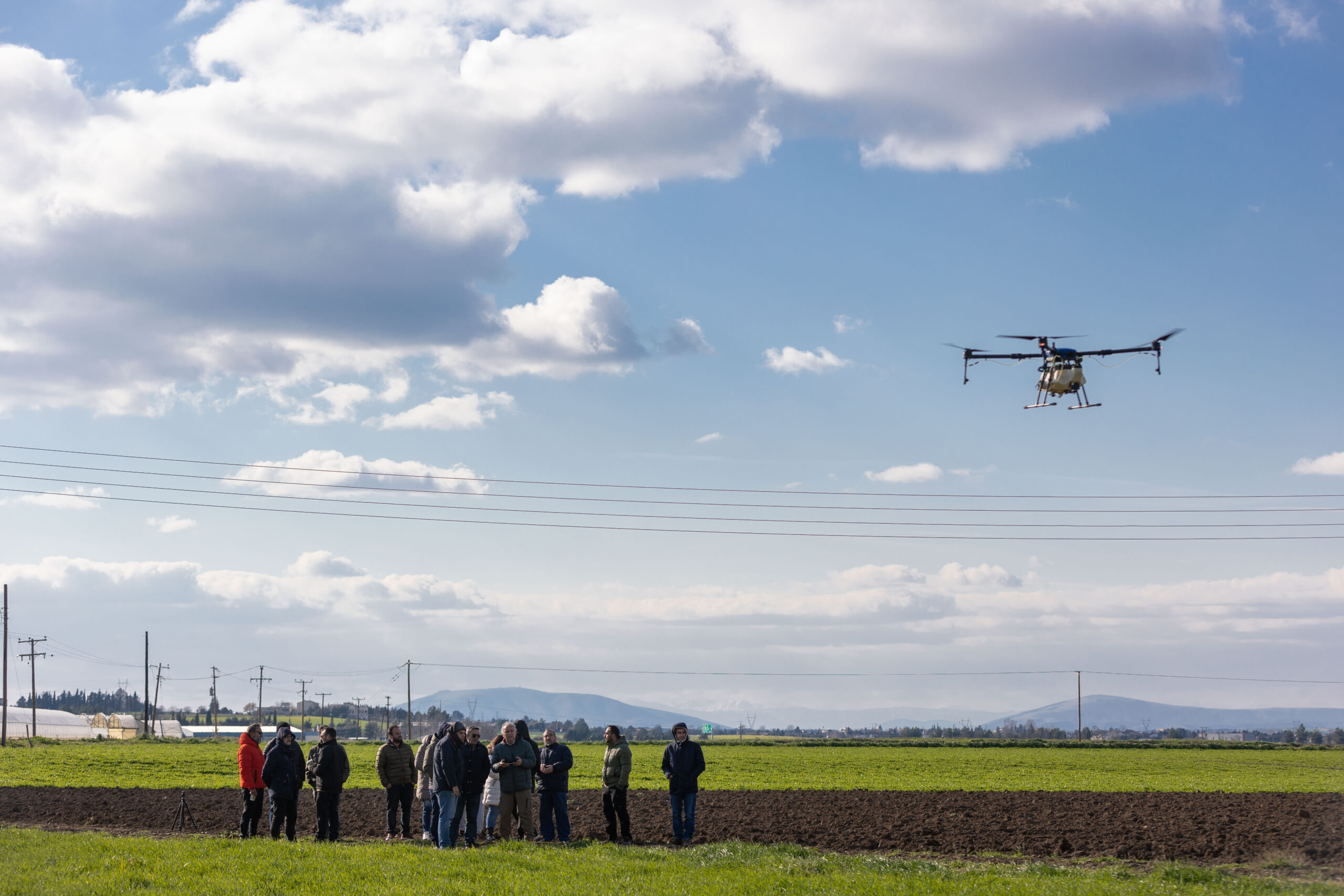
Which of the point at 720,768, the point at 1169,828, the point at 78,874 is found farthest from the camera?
the point at 720,768

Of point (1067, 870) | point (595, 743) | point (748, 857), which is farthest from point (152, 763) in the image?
point (1067, 870)

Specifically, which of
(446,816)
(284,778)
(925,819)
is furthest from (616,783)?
(925,819)

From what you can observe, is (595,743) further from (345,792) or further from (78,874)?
(78,874)

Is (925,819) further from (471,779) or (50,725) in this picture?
(50,725)

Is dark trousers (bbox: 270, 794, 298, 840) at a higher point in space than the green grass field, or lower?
higher

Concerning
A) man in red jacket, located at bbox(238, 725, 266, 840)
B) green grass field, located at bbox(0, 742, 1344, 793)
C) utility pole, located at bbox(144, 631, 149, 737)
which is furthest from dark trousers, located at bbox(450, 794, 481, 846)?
utility pole, located at bbox(144, 631, 149, 737)

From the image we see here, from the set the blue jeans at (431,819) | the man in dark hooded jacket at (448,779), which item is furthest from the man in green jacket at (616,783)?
the blue jeans at (431,819)

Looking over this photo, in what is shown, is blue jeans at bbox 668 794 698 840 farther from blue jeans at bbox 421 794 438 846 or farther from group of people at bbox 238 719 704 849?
blue jeans at bbox 421 794 438 846
